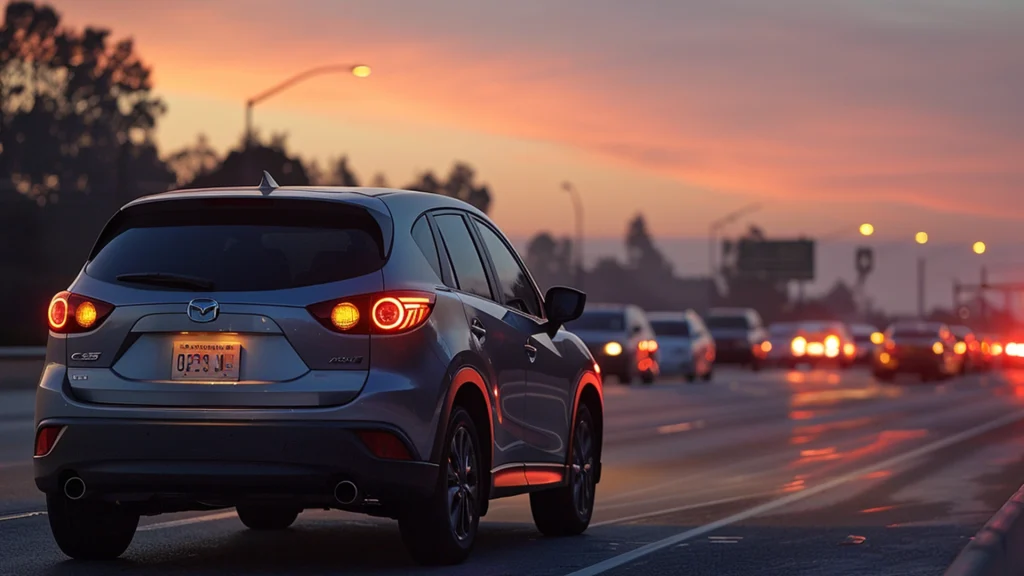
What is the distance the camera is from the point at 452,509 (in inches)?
363

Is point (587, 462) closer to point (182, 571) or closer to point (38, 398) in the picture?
point (182, 571)

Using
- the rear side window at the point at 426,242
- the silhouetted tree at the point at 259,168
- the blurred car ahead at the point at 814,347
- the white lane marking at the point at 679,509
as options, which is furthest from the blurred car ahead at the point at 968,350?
the rear side window at the point at 426,242

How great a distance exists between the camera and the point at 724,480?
16.2 m

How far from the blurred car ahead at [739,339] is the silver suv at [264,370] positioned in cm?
5120

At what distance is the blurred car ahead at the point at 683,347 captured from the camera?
46.5 metres

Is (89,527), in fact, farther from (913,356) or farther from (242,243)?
(913,356)

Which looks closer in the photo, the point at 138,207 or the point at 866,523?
the point at 138,207

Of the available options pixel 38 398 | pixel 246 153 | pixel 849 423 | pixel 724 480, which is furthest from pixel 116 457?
pixel 246 153

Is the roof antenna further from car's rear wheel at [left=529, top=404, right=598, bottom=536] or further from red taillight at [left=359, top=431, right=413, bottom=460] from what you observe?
car's rear wheel at [left=529, top=404, right=598, bottom=536]

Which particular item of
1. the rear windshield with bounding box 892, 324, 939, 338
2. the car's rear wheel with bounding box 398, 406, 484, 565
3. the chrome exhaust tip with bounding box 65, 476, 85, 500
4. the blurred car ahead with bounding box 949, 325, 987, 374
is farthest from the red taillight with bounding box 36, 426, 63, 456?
the blurred car ahead with bounding box 949, 325, 987, 374

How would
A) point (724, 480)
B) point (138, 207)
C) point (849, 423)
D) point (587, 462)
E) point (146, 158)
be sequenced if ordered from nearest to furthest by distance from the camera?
point (138, 207)
point (587, 462)
point (724, 480)
point (849, 423)
point (146, 158)

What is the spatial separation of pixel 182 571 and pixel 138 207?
5.79ft

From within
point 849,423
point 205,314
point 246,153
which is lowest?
point 849,423

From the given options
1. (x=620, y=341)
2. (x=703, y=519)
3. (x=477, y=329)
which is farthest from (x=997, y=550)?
(x=620, y=341)
